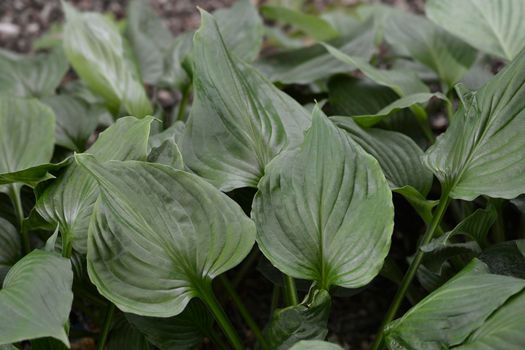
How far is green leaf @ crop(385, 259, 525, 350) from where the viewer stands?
3.03 feet

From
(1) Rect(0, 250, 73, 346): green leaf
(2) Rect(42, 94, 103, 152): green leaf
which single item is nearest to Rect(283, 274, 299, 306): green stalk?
(1) Rect(0, 250, 73, 346): green leaf

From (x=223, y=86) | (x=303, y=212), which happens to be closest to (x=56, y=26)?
(x=223, y=86)

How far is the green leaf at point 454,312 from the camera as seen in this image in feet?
3.03

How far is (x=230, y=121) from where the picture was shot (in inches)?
46.1

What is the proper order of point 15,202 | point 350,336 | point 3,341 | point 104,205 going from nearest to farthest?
1. point 3,341
2. point 104,205
3. point 15,202
4. point 350,336

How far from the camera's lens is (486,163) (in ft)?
3.59

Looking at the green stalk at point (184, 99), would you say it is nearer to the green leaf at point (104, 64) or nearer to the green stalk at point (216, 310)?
the green leaf at point (104, 64)

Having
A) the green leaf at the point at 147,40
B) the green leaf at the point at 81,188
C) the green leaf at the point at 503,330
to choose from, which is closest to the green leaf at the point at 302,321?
the green leaf at the point at 503,330

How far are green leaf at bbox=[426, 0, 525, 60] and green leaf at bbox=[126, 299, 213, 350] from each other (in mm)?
770

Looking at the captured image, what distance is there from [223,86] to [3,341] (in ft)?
1.68

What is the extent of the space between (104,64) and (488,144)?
85cm

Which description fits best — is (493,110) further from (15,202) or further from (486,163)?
(15,202)

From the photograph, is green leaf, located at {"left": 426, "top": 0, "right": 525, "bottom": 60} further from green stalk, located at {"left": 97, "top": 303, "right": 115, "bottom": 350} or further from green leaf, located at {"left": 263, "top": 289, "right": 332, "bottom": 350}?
green stalk, located at {"left": 97, "top": 303, "right": 115, "bottom": 350}

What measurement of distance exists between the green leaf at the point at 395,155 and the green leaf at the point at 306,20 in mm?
605
